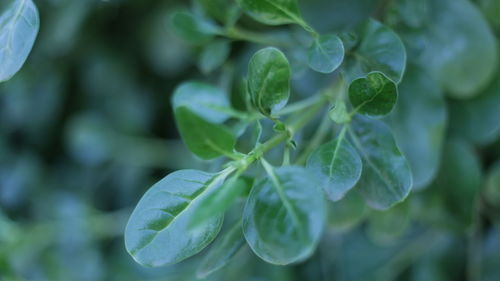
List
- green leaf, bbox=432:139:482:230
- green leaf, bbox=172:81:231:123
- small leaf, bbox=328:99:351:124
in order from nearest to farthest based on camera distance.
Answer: small leaf, bbox=328:99:351:124 < green leaf, bbox=172:81:231:123 < green leaf, bbox=432:139:482:230

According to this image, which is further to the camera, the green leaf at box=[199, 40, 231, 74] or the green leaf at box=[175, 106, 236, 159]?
the green leaf at box=[199, 40, 231, 74]

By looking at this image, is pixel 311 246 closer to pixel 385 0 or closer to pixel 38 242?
pixel 385 0

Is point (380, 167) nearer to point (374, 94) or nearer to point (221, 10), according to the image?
point (374, 94)

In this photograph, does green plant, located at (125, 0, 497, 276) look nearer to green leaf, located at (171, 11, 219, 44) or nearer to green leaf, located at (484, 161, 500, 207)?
green leaf, located at (171, 11, 219, 44)

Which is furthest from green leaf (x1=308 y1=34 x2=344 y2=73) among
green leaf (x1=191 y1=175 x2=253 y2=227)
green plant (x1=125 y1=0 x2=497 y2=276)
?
green leaf (x1=191 y1=175 x2=253 y2=227)

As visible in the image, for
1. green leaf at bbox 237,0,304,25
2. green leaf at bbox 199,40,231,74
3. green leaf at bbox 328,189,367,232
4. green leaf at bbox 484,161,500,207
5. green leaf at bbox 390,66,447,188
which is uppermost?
green leaf at bbox 237,0,304,25

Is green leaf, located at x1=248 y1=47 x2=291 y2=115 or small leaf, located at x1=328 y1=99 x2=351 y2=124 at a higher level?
green leaf, located at x1=248 y1=47 x2=291 y2=115

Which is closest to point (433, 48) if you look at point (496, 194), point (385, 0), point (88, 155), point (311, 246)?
point (385, 0)
